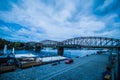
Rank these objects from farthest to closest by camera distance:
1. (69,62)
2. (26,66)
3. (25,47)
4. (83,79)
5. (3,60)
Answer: (25,47) < (69,62) < (3,60) < (26,66) < (83,79)

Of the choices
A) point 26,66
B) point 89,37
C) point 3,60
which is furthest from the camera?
point 89,37

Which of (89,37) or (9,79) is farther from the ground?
(89,37)

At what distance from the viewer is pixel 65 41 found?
426 ft

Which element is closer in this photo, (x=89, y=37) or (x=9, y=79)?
(x=9, y=79)

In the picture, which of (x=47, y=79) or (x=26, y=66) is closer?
(x=47, y=79)

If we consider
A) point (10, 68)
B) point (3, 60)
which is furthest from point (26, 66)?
point (3, 60)

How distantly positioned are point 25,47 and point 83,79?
6256 inches

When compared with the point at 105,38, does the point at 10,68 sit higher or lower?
lower

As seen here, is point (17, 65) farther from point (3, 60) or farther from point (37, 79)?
point (37, 79)

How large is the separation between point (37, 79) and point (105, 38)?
11806cm

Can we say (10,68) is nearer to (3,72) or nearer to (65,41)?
(3,72)

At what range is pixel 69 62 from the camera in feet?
115

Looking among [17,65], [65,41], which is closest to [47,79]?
[17,65]

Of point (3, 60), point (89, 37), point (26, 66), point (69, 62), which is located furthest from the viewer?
point (89, 37)
